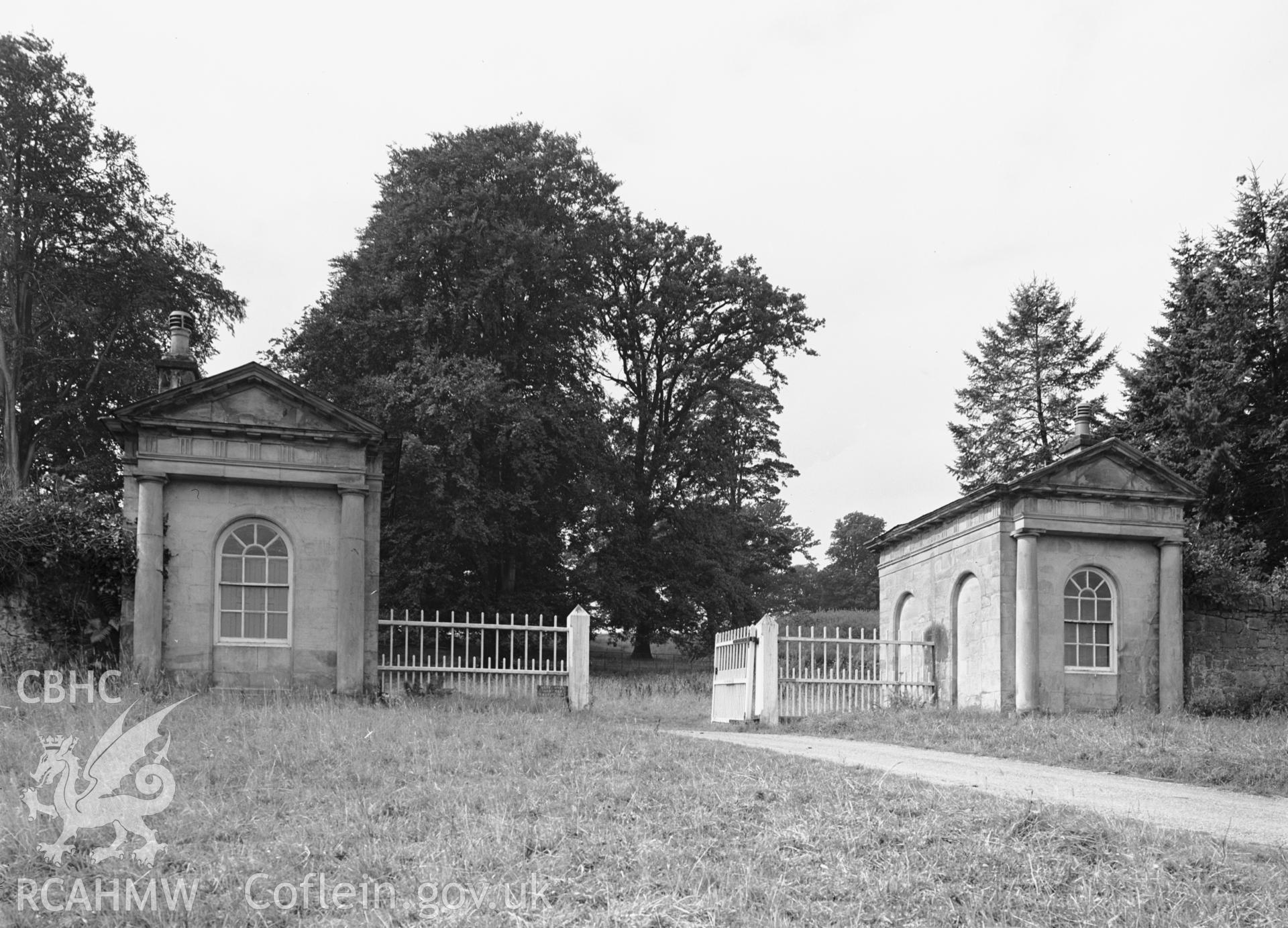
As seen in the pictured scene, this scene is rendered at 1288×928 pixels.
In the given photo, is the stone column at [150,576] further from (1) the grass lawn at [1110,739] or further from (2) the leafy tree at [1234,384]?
(2) the leafy tree at [1234,384]

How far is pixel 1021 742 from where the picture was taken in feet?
49.7

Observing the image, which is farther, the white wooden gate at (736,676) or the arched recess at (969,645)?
the arched recess at (969,645)

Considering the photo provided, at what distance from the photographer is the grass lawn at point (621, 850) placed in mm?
6969

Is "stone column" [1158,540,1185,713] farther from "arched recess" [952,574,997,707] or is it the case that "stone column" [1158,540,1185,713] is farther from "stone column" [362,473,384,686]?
"stone column" [362,473,384,686]

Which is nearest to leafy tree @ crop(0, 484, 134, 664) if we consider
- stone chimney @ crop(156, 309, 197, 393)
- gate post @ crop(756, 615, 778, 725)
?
stone chimney @ crop(156, 309, 197, 393)

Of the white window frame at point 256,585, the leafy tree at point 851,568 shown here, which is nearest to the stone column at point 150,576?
the white window frame at point 256,585

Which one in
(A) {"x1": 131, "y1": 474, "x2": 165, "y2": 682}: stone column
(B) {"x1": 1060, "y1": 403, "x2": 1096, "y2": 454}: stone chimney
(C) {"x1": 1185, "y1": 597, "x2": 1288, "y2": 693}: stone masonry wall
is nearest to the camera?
(A) {"x1": 131, "y1": 474, "x2": 165, "y2": 682}: stone column

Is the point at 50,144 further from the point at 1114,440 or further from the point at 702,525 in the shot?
the point at 1114,440

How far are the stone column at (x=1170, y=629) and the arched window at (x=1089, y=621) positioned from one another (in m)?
0.86

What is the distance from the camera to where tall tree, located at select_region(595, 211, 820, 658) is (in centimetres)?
3606

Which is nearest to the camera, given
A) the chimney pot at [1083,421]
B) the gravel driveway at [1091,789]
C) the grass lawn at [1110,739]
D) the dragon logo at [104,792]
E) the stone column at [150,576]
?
the dragon logo at [104,792]

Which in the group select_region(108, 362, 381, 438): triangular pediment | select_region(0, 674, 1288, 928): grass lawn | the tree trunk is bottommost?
the tree trunk

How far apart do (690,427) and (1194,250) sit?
14738mm

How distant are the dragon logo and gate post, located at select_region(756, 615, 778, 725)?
1034 cm
